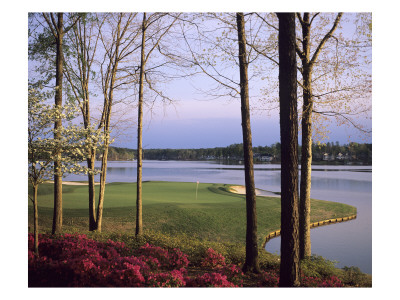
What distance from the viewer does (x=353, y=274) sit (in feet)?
16.8

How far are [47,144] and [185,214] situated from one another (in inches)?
271

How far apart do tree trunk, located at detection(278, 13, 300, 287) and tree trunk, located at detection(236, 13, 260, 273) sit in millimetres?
852

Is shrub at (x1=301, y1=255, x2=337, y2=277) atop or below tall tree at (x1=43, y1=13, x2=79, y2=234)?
below

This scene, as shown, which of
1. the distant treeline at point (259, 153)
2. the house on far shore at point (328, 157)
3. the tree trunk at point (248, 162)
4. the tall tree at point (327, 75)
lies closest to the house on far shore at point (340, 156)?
the distant treeline at point (259, 153)

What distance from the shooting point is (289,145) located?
12.7 ft

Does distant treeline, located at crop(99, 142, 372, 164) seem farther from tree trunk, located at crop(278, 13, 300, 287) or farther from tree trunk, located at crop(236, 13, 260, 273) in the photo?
tree trunk, located at crop(278, 13, 300, 287)

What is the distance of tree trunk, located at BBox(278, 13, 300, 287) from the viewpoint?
3886mm

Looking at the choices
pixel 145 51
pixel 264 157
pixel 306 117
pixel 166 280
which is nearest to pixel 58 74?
pixel 145 51

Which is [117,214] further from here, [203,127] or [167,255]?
[167,255]

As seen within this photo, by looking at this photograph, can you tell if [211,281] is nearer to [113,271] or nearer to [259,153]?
[113,271]

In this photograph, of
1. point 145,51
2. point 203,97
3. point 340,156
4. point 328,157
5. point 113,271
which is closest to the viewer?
point 113,271

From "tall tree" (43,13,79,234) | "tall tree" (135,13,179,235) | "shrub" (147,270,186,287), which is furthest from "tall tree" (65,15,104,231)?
"shrub" (147,270,186,287)
